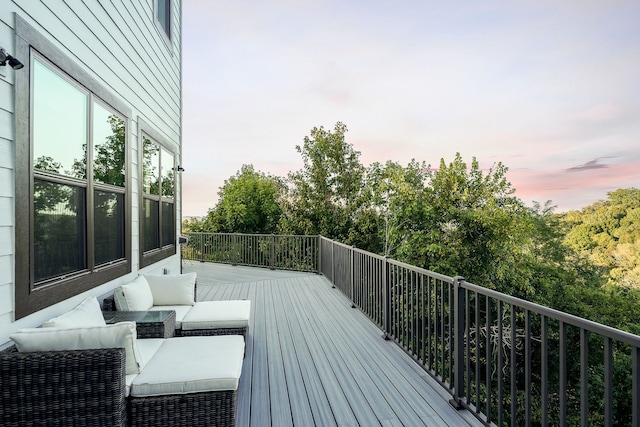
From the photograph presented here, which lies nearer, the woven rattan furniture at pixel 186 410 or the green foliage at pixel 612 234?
the woven rattan furniture at pixel 186 410

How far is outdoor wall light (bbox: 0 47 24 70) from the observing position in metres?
1.80

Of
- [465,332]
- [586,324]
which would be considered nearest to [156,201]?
[465,332]

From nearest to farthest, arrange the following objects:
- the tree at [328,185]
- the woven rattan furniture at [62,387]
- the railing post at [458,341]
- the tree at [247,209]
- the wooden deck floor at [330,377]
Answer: the woven rattan furniture at [62,387], the wooden deck floor at [330,377], the railing post at [458,341], the tree at [328,185], the tree at [247,209]

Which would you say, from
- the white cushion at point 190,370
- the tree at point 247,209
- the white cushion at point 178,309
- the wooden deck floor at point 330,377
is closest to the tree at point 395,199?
the tree at point 247,209

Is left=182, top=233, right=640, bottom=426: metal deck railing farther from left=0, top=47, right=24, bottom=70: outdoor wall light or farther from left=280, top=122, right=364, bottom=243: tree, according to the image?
left=280, top=122, right=364, bottom=243: tree

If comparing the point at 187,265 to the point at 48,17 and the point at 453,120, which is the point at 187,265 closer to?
the point at 48,17

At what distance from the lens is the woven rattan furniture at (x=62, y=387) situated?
1.66 m

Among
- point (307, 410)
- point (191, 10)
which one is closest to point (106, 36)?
point (307, 410)

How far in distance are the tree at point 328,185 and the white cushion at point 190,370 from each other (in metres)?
12.1

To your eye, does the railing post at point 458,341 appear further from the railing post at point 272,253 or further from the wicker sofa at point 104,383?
the railing post at point 272,253

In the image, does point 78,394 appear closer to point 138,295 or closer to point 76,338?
point 76,338

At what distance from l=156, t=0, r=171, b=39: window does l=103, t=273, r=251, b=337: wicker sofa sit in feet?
12.3

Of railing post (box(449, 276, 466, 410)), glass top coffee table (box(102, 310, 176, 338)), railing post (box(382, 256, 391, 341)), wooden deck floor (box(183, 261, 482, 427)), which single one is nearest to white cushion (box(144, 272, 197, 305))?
glass top coffee table (box(102, 310, 176, 338))

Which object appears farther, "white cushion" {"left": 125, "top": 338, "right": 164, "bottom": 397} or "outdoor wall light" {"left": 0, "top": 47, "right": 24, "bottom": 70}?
"white cushion" {"left": 125, "top": 338, "right": 164, "bottom": 397}
